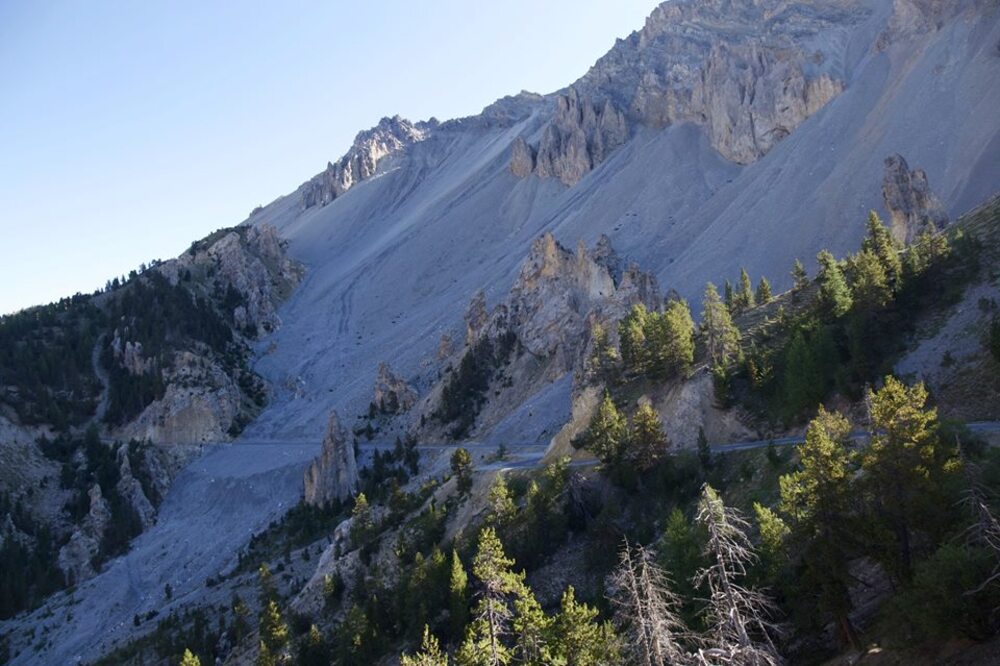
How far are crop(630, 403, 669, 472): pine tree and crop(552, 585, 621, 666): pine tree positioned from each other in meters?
18.9

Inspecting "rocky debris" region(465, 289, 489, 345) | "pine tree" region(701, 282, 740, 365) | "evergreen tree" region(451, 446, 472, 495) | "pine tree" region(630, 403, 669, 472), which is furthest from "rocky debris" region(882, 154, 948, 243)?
"evergreen tree" region(451, 446, 472, 495)

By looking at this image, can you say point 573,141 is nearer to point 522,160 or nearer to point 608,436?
point 522,160

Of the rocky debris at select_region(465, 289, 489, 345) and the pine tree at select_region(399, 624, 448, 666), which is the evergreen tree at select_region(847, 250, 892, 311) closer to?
the pine tree at select_region(399, 624, 448, 666)

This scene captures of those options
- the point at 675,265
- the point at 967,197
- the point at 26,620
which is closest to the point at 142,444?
the point at 26,620

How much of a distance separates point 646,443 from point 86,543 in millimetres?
59473

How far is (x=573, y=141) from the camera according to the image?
154000mm

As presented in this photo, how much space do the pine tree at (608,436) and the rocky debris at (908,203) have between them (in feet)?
135

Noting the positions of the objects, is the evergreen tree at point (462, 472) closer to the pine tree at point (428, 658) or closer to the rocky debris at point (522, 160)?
the pine tree at point (428, 658)

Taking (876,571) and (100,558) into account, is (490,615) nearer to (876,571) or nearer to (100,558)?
(876,571)

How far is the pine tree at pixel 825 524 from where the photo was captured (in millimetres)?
22094

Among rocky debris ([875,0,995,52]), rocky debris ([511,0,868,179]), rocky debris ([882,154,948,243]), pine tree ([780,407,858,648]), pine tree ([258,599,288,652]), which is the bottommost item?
rocky debris ([882,154,948,243])

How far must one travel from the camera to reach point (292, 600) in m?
48.7

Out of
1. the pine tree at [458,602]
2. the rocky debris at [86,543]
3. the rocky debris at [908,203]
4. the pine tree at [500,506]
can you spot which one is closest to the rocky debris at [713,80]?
the rocky debris at [908,203]

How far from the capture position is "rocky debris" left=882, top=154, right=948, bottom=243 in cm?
7031
